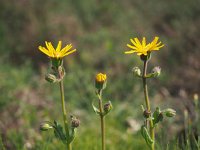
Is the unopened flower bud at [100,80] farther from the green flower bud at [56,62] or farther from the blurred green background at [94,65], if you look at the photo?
the blurred green background at [94,65]

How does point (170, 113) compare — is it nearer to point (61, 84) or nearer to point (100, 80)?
point (100, 80)

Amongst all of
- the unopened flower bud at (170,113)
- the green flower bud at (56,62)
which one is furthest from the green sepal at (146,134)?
the green flower bud at (56,62)

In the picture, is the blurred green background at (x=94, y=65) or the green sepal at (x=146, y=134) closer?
the green sepal at (x=146, y=134)

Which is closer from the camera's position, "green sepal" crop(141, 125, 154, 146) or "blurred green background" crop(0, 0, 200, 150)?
"green sepal" crop(141, 125, 154, 146)

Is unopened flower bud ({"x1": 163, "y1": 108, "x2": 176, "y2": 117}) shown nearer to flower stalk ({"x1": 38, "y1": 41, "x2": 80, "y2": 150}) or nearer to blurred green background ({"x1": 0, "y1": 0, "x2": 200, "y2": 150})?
flower stalk ({"x1": 38, "y1": 41, "x2": 80, "y2": 150})

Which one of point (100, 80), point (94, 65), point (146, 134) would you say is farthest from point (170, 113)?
point (94, 65)

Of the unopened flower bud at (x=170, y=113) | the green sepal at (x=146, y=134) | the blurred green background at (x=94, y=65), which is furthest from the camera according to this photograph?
the blurred green background at (x=94, y=65)

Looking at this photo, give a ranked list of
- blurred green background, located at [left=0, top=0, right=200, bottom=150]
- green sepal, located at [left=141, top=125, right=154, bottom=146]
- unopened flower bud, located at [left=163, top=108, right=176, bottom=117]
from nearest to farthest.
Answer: green sepal, located at [left=141, top=125, right=154, bottom=146] → unopened flower bud, located at [left=163, top=108, right=176, bottom=117] → blurred green background, located at [left=0, top=0, right=200, bottom=150]

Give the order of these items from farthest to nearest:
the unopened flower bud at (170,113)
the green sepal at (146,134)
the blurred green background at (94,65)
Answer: the blurred green background at (94,65), the unopened flower bud at (170,113), the green sepal at (146,134)

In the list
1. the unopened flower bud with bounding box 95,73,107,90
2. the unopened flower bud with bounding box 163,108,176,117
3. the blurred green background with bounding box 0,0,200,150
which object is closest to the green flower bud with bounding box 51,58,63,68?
the unopened flower bud with bounding box 95,73,107,90

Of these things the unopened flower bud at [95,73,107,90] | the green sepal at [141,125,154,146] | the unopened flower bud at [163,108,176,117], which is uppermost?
the unopened flower bud at [95,73,107,90]
